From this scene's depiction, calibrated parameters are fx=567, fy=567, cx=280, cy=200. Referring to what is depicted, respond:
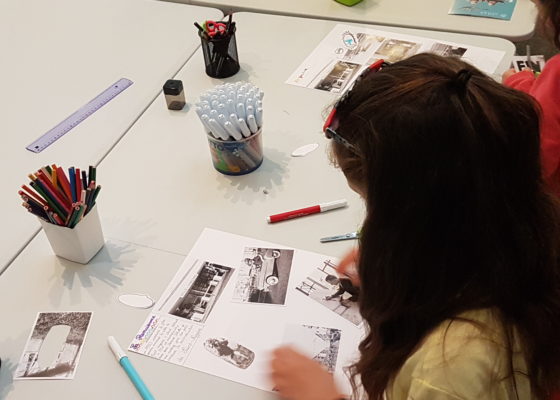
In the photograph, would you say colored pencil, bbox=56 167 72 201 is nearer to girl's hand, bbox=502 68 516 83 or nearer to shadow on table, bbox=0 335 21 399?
shadow on table, bbox=0 335 21 399

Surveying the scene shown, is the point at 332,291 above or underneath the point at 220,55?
underneath

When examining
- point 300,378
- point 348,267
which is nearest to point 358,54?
point 348,267

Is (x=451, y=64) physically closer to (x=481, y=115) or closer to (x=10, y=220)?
(x=481, y=115)

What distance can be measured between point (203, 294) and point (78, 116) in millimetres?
603

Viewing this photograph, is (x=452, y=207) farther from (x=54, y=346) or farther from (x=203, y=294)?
(x=54, y=346)

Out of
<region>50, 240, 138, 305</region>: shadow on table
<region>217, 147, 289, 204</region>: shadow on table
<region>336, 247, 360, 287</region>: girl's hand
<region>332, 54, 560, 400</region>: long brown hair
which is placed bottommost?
<region>50, 240, 138, 305</region>: shadow on table

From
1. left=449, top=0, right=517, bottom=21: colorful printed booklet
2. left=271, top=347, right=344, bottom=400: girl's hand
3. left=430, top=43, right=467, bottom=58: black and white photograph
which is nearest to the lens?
left=271, top=347, right=344, bottom=400: girl's hand

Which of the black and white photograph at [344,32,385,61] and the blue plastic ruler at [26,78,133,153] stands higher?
the black and white photograph at [344,32,385,61]

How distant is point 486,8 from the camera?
1.54m

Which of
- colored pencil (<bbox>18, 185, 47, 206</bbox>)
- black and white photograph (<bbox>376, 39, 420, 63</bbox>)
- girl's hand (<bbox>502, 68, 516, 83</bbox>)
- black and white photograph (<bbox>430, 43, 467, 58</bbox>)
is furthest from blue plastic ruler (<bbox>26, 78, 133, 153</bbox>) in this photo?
girl's hand (<bbox>502, 68, 516, 83</bbox>)

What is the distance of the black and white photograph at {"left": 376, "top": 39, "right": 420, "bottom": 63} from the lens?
1.40 metres

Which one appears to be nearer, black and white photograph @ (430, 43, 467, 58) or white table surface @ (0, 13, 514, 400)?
white table surface @ (0, 13, 514, 400)

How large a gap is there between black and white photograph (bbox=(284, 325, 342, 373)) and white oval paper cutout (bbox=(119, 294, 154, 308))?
228 mm

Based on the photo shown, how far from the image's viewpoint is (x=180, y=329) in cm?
87
